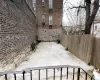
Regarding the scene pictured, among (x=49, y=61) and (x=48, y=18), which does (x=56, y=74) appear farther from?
(x=48, y=18)

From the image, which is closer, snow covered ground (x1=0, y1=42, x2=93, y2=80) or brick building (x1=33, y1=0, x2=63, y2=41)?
snow covered ground (x1=0, y1=42, x2=93, y2=80)

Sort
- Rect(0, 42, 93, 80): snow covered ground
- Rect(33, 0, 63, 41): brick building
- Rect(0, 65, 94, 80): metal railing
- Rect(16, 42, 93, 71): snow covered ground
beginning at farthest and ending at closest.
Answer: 1. Rect(33, 0, 63, 41): brick building
2. Rect(16, 42, 93, 71): snow covered ground
3. Rect(0, 42, 93, 80): snow covered ground
4. Rect(0, 65, 94, 80): metal railing

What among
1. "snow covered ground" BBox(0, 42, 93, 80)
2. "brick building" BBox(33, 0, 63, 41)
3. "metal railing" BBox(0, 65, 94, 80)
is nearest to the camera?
"metal railing" BBox(0, 65, 94, 80)

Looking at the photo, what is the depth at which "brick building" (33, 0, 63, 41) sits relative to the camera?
1645cm

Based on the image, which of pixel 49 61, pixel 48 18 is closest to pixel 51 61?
pixel 49 61

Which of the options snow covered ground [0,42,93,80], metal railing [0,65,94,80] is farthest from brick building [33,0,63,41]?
metal railing [0,65,94,80]

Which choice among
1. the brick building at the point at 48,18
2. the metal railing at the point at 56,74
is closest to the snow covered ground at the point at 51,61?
the metal railing at the point at 56,74

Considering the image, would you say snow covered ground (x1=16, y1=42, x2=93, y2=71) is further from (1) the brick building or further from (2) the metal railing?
(1) the brick building

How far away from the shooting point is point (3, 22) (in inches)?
134

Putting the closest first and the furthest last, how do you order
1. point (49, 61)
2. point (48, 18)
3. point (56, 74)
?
1. point (56, 74)
2. point (49, 61)
3. point (48, 18)

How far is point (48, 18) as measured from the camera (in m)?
16.5

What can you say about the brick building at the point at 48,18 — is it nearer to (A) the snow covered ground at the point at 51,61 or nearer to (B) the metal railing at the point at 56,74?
(A) the snow covered ground at the point at 51,61

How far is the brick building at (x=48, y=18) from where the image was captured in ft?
54.0

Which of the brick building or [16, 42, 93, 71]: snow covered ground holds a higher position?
the brick building
